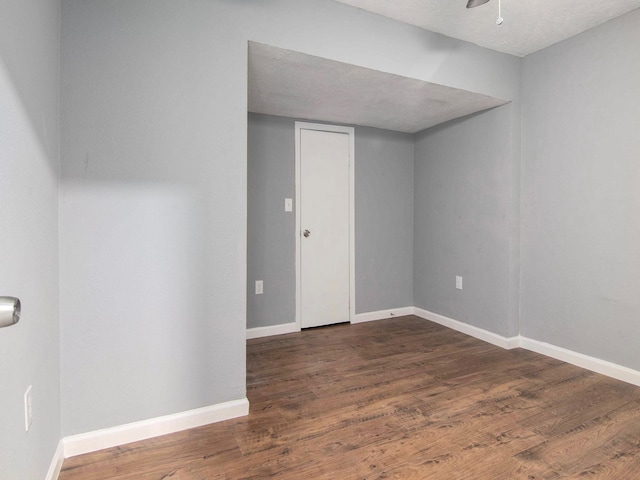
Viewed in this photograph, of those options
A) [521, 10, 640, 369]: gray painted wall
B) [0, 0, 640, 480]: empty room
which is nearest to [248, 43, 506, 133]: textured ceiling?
[0, 0, 640, 480]: empty room

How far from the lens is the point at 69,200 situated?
150 centimetres

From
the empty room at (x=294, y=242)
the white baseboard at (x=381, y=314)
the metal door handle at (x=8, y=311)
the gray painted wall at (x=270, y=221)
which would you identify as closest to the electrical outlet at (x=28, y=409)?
the empty room at (x=294, y=242)

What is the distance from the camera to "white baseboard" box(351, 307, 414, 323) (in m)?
3.59

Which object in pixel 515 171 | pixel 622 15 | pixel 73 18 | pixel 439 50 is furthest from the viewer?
pixel 515 171

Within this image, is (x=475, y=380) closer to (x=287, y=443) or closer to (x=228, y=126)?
(x=287, y=443)

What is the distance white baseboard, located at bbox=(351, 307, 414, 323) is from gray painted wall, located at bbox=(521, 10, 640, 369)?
121 centimetres

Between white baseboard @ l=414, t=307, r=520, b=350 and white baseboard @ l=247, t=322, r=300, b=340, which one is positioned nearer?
white baseboard @ l=414, t=307, r=520, b=350

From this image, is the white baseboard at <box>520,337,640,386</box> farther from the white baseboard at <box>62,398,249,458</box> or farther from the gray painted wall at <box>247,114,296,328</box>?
the white baseboard at <box>62,398,249,458</box>

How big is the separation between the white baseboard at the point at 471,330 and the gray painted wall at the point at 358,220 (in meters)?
0.26

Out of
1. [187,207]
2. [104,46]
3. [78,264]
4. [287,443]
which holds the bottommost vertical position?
[287,443]

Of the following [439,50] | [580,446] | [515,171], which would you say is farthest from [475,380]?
[439,50]

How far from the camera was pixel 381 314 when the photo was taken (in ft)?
12.1

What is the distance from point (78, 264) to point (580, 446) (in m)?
2.35

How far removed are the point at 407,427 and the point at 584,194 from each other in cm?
196
